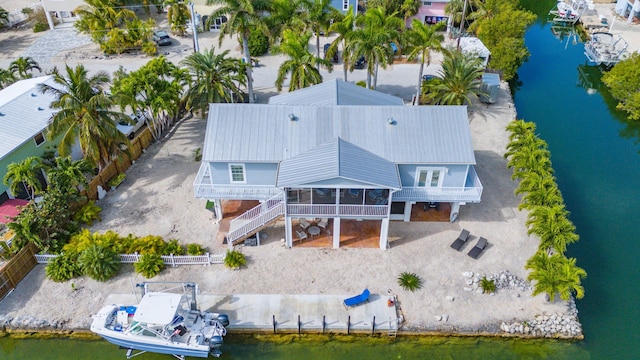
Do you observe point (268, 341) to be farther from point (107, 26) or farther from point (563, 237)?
point (107, 26)

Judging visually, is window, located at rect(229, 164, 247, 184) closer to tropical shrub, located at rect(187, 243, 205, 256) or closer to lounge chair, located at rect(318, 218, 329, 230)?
tropical shrub, located at rect(187, 243, 205, 256)

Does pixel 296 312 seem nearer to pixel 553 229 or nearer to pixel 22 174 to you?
pixel 553 229

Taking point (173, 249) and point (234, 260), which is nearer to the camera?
point (234, 260)

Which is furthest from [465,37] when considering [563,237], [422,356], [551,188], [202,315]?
[202,315]

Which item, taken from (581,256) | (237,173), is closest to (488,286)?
(581,256)

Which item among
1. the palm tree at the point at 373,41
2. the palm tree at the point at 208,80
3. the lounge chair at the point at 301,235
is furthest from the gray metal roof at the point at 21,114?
the palm tree at the point at 373,41

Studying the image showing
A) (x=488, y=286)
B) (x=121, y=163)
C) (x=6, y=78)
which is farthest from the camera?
(x=6, y=78)

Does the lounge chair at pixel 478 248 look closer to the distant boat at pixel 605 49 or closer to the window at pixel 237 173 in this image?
the window at pixel 237 173

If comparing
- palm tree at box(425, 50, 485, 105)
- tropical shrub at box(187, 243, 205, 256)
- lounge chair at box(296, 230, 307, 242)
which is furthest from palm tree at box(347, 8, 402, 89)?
tropical shrub at box(187, 243, 205, 256)
